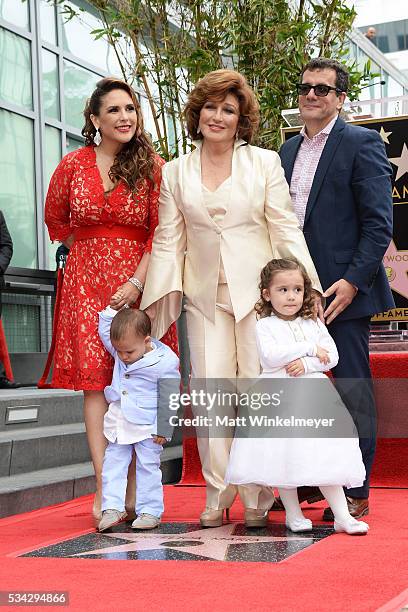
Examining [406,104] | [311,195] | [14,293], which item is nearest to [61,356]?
[311,195]

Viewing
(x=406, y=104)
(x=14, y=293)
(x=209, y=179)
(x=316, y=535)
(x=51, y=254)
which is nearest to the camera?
A: (x=316, y=535)

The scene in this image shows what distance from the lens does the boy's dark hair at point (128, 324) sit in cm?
410

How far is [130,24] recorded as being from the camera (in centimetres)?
811

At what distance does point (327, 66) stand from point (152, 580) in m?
2.21

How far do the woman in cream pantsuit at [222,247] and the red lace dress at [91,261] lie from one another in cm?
16

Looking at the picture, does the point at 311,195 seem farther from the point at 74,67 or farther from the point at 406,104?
the point at 74,67

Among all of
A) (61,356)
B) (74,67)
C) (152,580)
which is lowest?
(152,580)

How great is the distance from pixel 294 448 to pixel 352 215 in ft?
3.46

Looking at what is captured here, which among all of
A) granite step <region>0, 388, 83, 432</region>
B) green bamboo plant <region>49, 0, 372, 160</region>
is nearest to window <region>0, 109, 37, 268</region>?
green bamboo plant <region>49, 0, 372, 160</region>

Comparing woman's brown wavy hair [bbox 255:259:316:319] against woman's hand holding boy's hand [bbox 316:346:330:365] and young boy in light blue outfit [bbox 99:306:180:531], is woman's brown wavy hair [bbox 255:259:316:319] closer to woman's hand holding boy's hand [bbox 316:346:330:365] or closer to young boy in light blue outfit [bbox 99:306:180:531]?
woman's hand holding boy's hand [bbox 316:346:330:365]

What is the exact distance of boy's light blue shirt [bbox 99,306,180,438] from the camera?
416cm

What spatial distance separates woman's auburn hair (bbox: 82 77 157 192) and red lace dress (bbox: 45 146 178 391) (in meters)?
0.04

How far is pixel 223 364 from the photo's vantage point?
4.16 m

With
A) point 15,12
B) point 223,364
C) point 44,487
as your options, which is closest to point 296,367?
point 223,364
